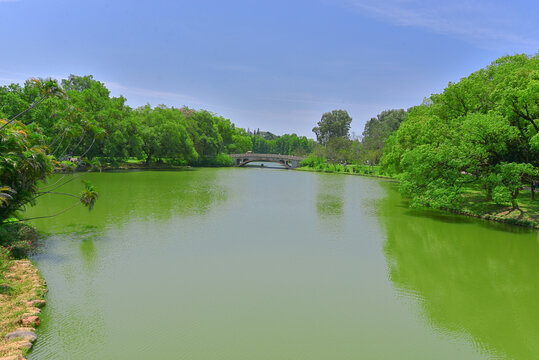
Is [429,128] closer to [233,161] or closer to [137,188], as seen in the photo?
[137,188]

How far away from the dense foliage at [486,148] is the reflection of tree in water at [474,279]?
248 centimetres

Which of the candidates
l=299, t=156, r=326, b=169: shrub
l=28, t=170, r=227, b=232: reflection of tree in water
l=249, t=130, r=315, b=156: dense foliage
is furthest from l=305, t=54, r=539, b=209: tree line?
l=249, t=130, r=315, b=156: dense foliage

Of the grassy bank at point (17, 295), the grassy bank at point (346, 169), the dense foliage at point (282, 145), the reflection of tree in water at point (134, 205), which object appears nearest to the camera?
the grassy bank at point (17, 295)

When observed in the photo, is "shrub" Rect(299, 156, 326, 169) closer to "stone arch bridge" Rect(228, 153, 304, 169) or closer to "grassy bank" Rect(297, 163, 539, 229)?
"stone arch bridge" Rect(228, 153, 304, 169)

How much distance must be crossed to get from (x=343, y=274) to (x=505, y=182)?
12740 mm

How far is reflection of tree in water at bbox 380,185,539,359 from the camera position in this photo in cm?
695

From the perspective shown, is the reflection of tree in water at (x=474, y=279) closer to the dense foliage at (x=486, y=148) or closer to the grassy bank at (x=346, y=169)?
the dense foliage at (x=486, y=148)

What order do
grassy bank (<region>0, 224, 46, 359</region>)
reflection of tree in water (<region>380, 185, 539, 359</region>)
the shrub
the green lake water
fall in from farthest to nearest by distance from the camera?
the shrub
reflection of tree in water (<region>380, 185, 539, 359</region>)
the green lake water
grassy bank (<region>0, 224, 46, 359</region>)

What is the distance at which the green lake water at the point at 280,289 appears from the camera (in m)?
6.21

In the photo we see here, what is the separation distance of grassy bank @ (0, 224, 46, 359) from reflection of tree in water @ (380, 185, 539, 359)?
8.33 m

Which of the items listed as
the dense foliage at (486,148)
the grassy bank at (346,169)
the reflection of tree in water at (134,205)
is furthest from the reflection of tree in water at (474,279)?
the grassy bank at (346,169)

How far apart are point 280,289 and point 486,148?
15.4 meters

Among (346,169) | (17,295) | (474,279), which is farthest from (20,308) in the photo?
(346,169)

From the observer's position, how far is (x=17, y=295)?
23.2ft
